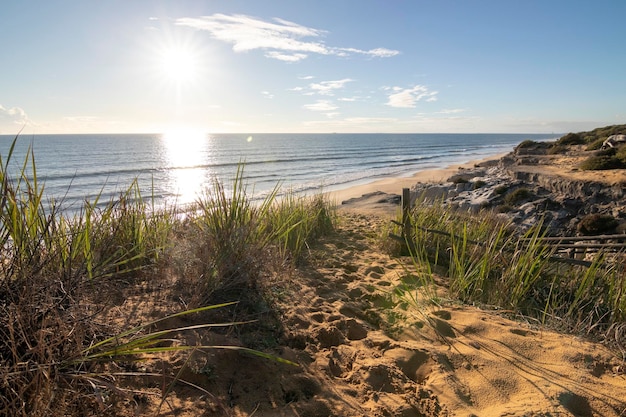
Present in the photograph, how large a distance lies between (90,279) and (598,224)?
11.3m

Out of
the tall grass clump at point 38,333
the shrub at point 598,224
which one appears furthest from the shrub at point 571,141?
the tall grass clump at point 38,333

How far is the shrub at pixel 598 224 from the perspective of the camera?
29.8 ft

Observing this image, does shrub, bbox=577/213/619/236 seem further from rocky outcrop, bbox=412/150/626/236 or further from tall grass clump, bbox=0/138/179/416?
tall grass clump, bbox=0/138/179/416

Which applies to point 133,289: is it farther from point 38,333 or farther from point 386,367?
point 386,367

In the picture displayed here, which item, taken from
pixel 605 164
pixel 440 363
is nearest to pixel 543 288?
pixel 440 363

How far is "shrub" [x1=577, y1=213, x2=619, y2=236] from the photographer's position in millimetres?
9070

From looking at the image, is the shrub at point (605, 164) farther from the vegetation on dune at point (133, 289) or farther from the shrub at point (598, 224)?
the vegetation on dune at point (133, 289)

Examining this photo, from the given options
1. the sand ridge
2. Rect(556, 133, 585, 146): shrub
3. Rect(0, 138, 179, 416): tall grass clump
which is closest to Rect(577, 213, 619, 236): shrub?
the sand ridge

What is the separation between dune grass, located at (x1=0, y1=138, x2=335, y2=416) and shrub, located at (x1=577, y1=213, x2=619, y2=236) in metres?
8.26

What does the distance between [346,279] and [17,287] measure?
11.4 ft

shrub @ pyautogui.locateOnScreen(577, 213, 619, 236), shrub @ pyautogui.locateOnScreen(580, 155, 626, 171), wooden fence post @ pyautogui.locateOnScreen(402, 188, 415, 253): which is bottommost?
shrub @ pyautogui.locateOnScreen(577, 213, 619, 236)

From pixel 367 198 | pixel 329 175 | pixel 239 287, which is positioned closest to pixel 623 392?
pixel 239 287

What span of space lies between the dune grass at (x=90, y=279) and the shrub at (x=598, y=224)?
826 centimetres

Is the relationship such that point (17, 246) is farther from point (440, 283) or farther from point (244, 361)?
point (440, 283)
